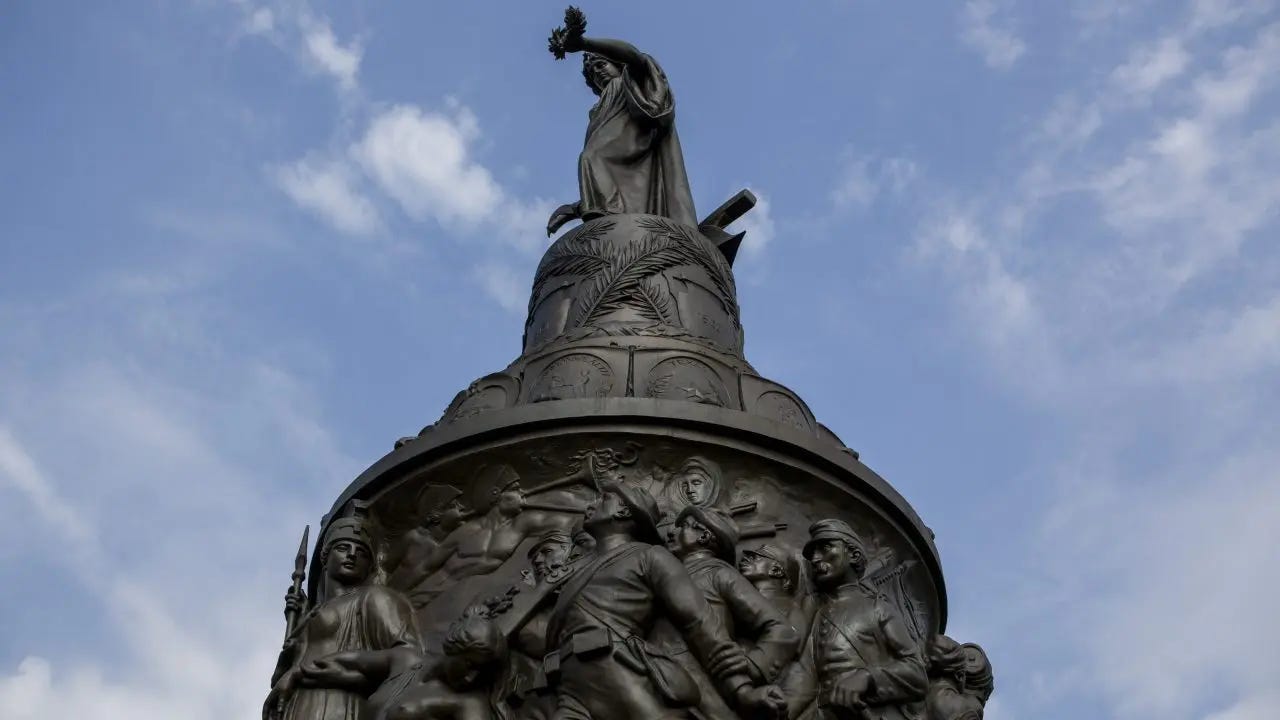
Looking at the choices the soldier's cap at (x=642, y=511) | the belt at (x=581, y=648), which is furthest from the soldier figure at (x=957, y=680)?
the belt at (x=581, y=648)

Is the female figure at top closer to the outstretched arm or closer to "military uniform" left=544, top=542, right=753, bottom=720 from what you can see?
the outstretched arm

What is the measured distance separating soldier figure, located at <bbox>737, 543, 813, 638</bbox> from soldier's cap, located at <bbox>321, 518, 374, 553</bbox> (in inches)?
106

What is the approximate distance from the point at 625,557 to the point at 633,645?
2.45ft

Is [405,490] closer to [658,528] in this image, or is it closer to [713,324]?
[658,528]

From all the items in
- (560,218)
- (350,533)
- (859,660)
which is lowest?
(859,660)

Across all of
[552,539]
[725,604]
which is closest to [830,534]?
[725,604]

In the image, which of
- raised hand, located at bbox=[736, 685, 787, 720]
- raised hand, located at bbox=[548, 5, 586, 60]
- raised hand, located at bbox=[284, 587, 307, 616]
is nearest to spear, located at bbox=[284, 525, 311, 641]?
raised hand, located at bbox=[284, 587, 307, 616]

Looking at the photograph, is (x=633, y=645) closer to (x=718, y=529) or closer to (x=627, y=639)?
(x=627, y=639)

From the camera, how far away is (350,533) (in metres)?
12.1

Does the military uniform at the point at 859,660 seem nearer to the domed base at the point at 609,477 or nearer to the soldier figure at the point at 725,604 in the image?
the soldier figure at the point at 725,604

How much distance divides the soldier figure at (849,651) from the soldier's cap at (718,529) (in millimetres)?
565

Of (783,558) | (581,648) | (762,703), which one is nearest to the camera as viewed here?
(762,703)

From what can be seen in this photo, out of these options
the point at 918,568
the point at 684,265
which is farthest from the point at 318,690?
the point at 684,265

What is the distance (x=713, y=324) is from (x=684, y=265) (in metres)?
0.70
